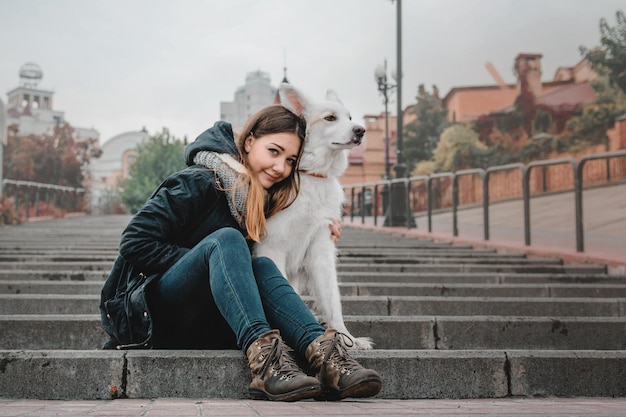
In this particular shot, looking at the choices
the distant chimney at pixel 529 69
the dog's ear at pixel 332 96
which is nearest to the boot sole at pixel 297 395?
the dog's ear at pixel 332 96

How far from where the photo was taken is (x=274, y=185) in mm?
3375

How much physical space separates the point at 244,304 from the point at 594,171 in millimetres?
5960

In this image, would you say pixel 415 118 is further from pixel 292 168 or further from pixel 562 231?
pixel 292 168

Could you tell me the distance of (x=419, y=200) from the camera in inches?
456

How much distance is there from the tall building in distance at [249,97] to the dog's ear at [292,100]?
7062 centimetres

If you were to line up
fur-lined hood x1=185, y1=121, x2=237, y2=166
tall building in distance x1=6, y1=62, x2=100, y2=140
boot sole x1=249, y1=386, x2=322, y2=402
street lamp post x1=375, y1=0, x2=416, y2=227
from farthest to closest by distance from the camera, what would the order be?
tall building in distance x1=6, y1=62, x2=100, y2=140 < street lamp post x1=375, y1=0, x2=416, y2=227 < fur-lined hood x1=185, y1=121, x2=237, y2=166 < boot sole x1=249, y1=386, x2=322, y2=402

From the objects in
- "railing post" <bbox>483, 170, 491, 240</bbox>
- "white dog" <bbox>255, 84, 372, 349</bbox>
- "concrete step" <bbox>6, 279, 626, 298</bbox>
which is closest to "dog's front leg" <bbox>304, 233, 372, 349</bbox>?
"white dog" <bbox>255, 84, 372, 349</bbox>

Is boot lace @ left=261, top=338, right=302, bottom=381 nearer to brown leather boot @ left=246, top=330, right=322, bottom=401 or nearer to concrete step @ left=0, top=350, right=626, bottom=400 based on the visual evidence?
brown leather boot @ left=246, top=330, right=322, bottom=401

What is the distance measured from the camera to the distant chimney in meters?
30.1

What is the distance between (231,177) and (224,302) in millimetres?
592

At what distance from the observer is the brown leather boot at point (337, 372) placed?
2.43 meters

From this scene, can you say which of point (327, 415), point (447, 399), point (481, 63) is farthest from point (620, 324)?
point (481, 63)

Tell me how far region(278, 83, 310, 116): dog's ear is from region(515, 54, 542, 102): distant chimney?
28664 mm

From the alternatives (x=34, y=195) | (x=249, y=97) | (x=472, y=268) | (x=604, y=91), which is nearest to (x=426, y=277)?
(x=472, y=268)
